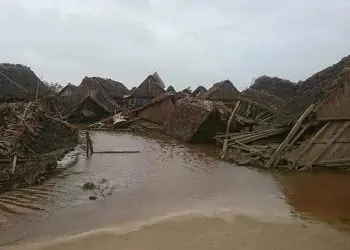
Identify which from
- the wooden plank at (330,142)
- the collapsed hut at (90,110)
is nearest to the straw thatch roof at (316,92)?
the wooden plank at (330,142)

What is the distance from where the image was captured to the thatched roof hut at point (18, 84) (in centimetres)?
1895

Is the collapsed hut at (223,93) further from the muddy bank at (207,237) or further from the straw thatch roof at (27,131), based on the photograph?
the muddy bank at (207,237)

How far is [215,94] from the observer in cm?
3722

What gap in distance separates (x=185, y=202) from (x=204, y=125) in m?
12.2

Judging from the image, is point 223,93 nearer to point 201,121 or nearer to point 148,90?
point 148,90

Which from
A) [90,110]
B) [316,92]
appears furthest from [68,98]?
[316,92]

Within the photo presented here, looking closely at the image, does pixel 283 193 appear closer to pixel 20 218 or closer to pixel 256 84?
pixel 20 218

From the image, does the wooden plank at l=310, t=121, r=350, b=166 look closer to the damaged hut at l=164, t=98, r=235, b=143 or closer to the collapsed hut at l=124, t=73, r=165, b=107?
the damaged hut at l=164, t=98, r=235, b=143

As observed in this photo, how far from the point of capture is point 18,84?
22344 millimetres

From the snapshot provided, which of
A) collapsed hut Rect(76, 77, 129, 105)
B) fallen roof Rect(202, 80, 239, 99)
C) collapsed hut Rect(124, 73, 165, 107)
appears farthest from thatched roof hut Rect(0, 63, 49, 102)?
fallen roof Rect(202, 80, 239, 99)

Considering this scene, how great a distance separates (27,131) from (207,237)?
27.4 feet

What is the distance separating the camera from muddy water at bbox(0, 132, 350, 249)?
765 cm

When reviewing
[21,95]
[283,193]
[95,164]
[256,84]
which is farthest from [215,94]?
[283,193]

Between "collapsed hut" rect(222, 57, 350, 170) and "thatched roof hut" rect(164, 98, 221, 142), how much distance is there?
5.28 m
